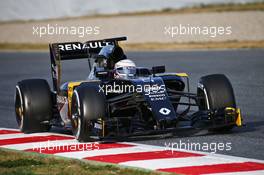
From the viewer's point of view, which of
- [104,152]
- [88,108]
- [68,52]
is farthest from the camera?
[68,52]

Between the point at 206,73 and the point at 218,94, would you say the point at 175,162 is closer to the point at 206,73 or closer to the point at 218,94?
the point at 218,94

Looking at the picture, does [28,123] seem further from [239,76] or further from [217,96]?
[239,76]

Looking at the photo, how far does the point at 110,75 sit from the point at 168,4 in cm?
2873

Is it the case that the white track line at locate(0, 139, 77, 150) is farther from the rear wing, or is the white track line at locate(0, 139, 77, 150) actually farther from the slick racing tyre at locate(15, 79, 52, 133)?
the rear wing

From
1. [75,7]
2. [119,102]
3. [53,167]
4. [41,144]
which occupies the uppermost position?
[75,7]

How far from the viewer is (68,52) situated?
12469 mm

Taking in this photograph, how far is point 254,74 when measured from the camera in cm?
1944

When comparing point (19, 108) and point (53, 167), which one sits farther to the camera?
point (19, 108)

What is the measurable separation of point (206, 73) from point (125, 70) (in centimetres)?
908

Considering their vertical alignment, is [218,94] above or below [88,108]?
above

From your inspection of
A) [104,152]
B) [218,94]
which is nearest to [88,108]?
[104,152]

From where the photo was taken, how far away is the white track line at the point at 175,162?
863 centimetres

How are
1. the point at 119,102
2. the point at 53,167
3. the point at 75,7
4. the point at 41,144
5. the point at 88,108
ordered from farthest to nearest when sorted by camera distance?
1. the point at 75,7
2. the point at 119,102
3. the point at 41,144
4. the point at 88,108
5. the point at 53,167

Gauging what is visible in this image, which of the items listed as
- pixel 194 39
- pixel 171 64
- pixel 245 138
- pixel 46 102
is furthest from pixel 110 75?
pixel 194 39
